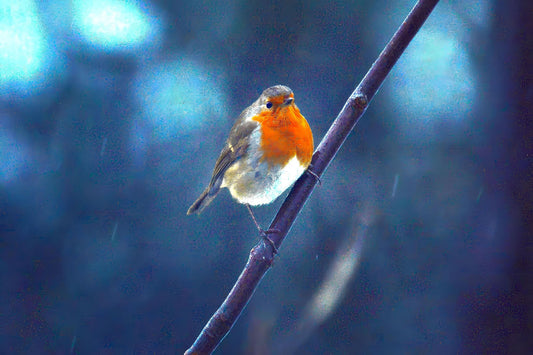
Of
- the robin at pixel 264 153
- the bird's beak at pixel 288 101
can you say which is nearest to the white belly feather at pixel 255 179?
the robin at pixel 264 153

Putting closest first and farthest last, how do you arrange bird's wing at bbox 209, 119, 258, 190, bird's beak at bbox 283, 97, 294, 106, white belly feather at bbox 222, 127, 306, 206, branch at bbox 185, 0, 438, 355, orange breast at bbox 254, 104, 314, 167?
branch at bbox 185, 0, 438, 355, bird's beak at bbox 283, 97, 294, 106, orange breast at bbox 254, 104, 314, 167, white belly feather at bbox 222, 127, 306, 206, bird's wing at bbox 209, 119, 258, 190

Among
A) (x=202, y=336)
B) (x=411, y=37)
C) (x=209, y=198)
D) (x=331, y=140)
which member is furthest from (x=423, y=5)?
(x=209, y=198)

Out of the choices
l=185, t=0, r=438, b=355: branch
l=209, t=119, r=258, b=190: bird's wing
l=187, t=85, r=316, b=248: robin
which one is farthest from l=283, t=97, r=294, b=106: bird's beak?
l=209, t=119, r=258, b=190: bird's wing

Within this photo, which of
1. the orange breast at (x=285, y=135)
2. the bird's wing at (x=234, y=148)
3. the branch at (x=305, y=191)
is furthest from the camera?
the bird's wing at (x=234, y=148)

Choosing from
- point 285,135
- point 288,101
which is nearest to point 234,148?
point 285,135

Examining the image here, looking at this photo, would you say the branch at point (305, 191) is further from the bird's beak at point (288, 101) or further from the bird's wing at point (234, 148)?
the bird's wing at point (234, 148)

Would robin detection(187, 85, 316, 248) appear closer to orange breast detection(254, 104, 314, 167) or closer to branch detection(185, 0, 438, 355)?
orange breast detection(254, 104, 314, 167)
